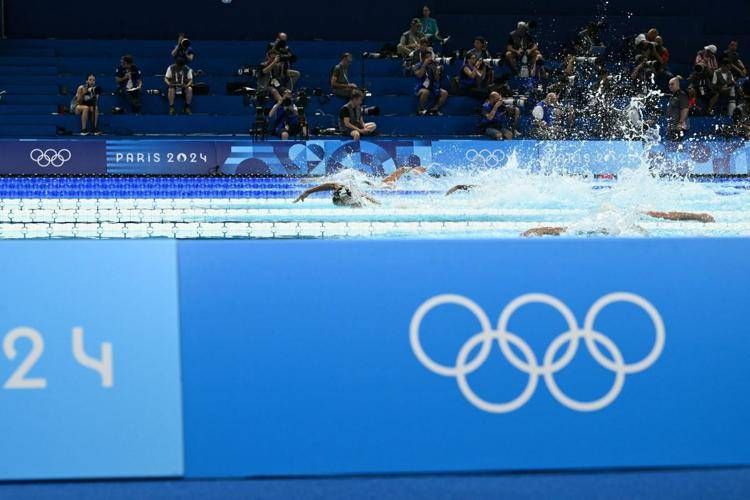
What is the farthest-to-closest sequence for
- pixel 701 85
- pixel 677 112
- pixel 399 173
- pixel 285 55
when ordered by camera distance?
pixel 701 85 → pixel 677 112 → pixel 285 55 → pixel 399 173

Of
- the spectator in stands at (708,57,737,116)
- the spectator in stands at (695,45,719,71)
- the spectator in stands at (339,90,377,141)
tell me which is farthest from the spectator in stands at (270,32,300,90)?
the spectator in stands at (708,57,737,116)

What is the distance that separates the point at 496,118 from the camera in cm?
1368

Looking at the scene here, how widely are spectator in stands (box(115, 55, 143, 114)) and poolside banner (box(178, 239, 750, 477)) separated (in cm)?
1190

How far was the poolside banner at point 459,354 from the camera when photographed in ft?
8.89

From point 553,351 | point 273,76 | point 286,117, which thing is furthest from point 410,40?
point 553,351

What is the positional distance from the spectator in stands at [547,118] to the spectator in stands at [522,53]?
114 centimetres

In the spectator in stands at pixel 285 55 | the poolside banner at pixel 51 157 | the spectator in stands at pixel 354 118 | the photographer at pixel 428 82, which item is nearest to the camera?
the poolside banner at pixel 51 157

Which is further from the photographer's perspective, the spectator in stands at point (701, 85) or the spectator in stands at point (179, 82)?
the spectator in stands at point (701, 85)

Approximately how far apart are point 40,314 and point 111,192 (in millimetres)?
8464

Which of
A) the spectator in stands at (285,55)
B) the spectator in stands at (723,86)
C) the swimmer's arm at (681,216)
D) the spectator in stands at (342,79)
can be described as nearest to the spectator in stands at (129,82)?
the spectator in stands at (285,55)

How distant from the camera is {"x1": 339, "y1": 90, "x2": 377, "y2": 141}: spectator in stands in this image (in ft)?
42.9

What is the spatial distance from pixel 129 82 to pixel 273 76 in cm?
218

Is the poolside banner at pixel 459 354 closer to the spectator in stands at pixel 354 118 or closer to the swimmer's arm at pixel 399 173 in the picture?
the swimmer's arm at pixel 399 173

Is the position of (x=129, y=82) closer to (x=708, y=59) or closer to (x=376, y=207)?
(x=376, y=207)
